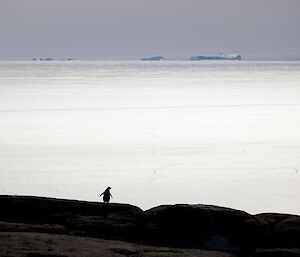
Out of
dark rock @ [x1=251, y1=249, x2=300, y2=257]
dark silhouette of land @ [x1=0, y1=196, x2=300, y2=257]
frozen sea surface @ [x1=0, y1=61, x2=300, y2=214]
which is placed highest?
frozen sea surface @ [x1=0, y1=61, x2=300, y2=214]

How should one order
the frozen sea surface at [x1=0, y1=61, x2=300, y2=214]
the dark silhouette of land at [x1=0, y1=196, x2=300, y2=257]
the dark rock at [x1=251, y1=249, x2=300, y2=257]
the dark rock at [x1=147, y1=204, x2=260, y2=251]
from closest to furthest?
the dark rock at [x1=251, y1=249, x2=300, y2=257]
the dark silhouette of land at [x1=0, y1=196, x2=300, y2=257]
the dark rock at [x1=147, y1=204, x2=260, y2=251]
the frozen sea surface at [x1=0, y1=61, x2=300, y2=214]

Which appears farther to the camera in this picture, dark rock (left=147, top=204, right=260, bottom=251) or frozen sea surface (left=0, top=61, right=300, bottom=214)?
frozen sea surface (left=0, top=61, right=300, bottom=214)

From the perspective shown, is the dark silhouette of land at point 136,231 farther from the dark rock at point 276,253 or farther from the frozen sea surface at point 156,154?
the frozen sea surface at point 156,154

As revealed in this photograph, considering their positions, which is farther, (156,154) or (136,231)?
(156,154)

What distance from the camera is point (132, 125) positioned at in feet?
171

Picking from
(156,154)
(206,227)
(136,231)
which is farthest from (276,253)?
(156,154)

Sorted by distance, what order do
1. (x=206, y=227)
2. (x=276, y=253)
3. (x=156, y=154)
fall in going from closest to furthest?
(x=276, y=253)
(x=206, y=227)
(x=156, y=154)

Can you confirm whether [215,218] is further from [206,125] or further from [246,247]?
[206,125]

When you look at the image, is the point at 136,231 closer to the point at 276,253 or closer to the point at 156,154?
the point at 276,253

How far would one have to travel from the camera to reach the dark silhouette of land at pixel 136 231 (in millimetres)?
10805

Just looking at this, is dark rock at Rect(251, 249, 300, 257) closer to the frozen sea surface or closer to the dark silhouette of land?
the dark silhouette of land

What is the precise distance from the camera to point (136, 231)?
1212 centimetres

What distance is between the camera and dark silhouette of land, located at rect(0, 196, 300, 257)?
35.4 ft

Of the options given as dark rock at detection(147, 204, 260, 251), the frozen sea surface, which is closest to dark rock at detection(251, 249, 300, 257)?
dark rock at detection(147, 204, 260, 251)
